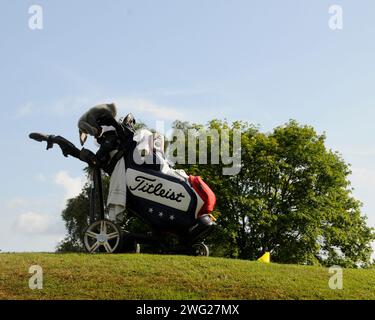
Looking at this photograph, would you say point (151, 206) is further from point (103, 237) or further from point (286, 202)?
point (286, 202)

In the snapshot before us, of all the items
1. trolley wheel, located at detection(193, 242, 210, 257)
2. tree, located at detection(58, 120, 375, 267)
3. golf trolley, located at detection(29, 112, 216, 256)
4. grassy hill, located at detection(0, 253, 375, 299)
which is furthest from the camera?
tree, located at detection(58, 120, 375, 267)

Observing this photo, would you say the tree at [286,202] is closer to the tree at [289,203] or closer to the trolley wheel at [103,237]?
the tree at [289,203]

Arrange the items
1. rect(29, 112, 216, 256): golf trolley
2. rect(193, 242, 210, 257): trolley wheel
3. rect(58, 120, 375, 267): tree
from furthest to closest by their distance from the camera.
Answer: rect(58, 120, 375, 267): tree → rect(193, 242, 210, 257): trolley wheel → rect(29, 112, 216, 256): golf trolley

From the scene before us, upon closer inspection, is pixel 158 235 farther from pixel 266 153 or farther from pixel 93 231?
pixel 266 153

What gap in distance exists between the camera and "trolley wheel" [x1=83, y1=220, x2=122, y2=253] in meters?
14.2

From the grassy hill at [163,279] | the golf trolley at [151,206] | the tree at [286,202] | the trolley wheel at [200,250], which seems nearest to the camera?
the grassy hill at [163,279]

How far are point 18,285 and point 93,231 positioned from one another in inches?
110

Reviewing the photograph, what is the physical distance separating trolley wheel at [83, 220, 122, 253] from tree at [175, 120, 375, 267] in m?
14.7

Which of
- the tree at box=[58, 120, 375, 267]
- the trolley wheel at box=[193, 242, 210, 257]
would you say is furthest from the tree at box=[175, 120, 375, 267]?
the trolley wheel at box=[193, 242, 210, 257]

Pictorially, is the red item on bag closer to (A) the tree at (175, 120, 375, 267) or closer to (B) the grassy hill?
(B) the grassy hill

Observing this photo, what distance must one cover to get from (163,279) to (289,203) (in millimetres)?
19847

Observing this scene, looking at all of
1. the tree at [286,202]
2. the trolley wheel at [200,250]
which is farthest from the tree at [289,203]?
the trolley wheel at [200,250]

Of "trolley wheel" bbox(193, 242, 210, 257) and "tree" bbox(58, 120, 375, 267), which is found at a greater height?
"tree" bbox(58, 120, 375, 267)

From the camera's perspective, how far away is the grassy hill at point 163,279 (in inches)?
457
